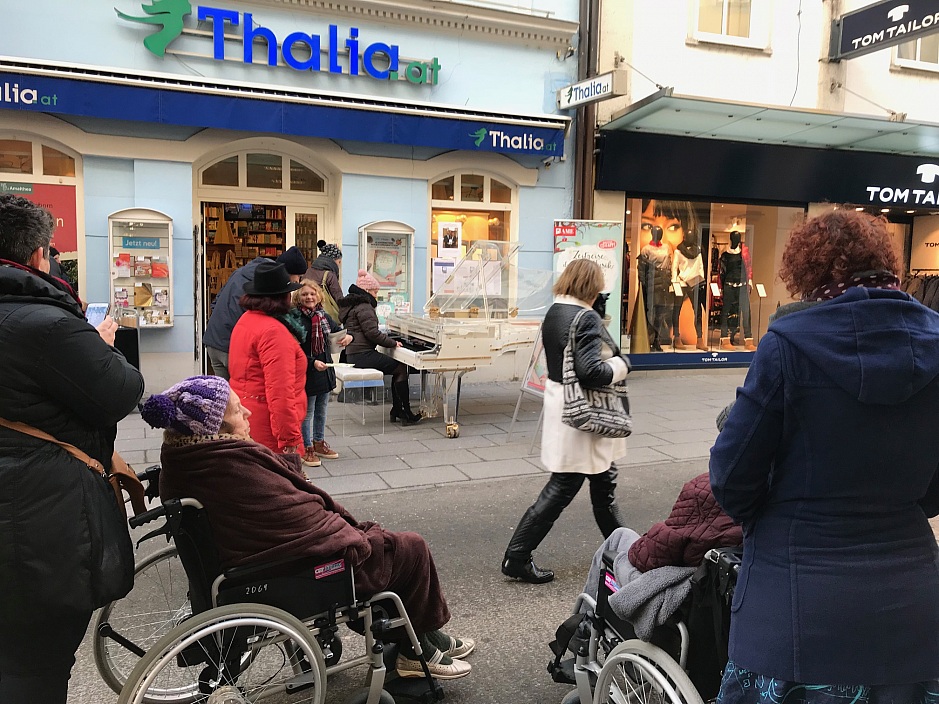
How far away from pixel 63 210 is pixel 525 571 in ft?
24.3

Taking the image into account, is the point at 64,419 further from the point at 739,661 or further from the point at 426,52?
the point at 426,52

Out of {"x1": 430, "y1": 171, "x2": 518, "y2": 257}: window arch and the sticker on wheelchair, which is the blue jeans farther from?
{"x1": 430, "y1": 171, "x2": 518, "y2": 257}: window arch

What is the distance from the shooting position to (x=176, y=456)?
8.39 ft

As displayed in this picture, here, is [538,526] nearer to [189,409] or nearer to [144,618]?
[144,618]

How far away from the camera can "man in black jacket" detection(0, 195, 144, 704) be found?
2156 millimetres

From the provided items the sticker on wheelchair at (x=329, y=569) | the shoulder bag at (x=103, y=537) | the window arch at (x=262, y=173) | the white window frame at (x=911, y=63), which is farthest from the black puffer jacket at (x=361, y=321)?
the white window frame at (x=911, y=63)

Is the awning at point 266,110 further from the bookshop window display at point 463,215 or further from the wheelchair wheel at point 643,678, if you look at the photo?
the wheelchair wheel at point 643,678

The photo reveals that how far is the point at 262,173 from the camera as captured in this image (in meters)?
10.0

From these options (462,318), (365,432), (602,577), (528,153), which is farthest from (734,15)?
(602,577)

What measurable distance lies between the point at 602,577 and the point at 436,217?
337 inches

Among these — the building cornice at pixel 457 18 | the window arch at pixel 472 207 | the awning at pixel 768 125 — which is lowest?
the window arch at pixel 472 207

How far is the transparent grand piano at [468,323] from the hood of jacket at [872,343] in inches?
233

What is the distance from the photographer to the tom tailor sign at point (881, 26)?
9.73 meters

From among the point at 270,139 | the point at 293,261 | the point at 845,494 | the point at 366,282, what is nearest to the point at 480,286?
the point at 366,282
